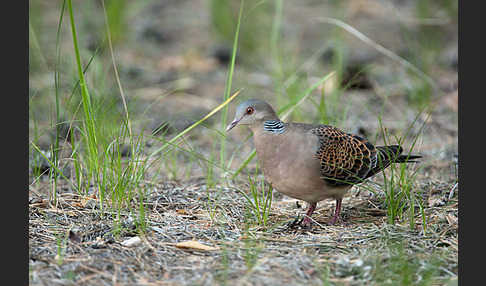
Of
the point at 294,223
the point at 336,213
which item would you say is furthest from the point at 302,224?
the point at 336,213

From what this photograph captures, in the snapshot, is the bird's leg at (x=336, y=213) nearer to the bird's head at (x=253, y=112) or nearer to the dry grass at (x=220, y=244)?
the dry grass at (x=220, y=244)

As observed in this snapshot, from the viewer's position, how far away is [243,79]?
7.46 meters

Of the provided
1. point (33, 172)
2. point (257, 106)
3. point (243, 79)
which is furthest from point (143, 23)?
point (257, 106)

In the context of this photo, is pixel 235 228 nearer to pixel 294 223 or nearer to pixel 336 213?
pixel 294 223

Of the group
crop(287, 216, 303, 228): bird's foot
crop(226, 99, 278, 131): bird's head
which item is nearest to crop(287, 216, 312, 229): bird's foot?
crop(287, 216, 303, 228): bird's foot

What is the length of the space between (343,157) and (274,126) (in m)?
0.51

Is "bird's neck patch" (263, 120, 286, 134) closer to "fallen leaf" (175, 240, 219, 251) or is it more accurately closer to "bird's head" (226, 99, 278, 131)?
"bird's head" (226, 99, 278, 131)

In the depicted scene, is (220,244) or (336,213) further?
(336,213)

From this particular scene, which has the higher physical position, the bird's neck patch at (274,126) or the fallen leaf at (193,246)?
the bird's neck patch at (274,126)

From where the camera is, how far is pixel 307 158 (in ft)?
12.5

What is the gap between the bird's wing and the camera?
3850mm

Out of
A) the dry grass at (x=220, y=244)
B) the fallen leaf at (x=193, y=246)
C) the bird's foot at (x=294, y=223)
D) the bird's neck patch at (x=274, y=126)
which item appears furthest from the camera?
the bird's neck patch at (x=274, y=126)

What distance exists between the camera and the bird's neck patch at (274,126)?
3939 mm

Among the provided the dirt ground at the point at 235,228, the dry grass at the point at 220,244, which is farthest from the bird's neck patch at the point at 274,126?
the dry grass at the point at 220,244
